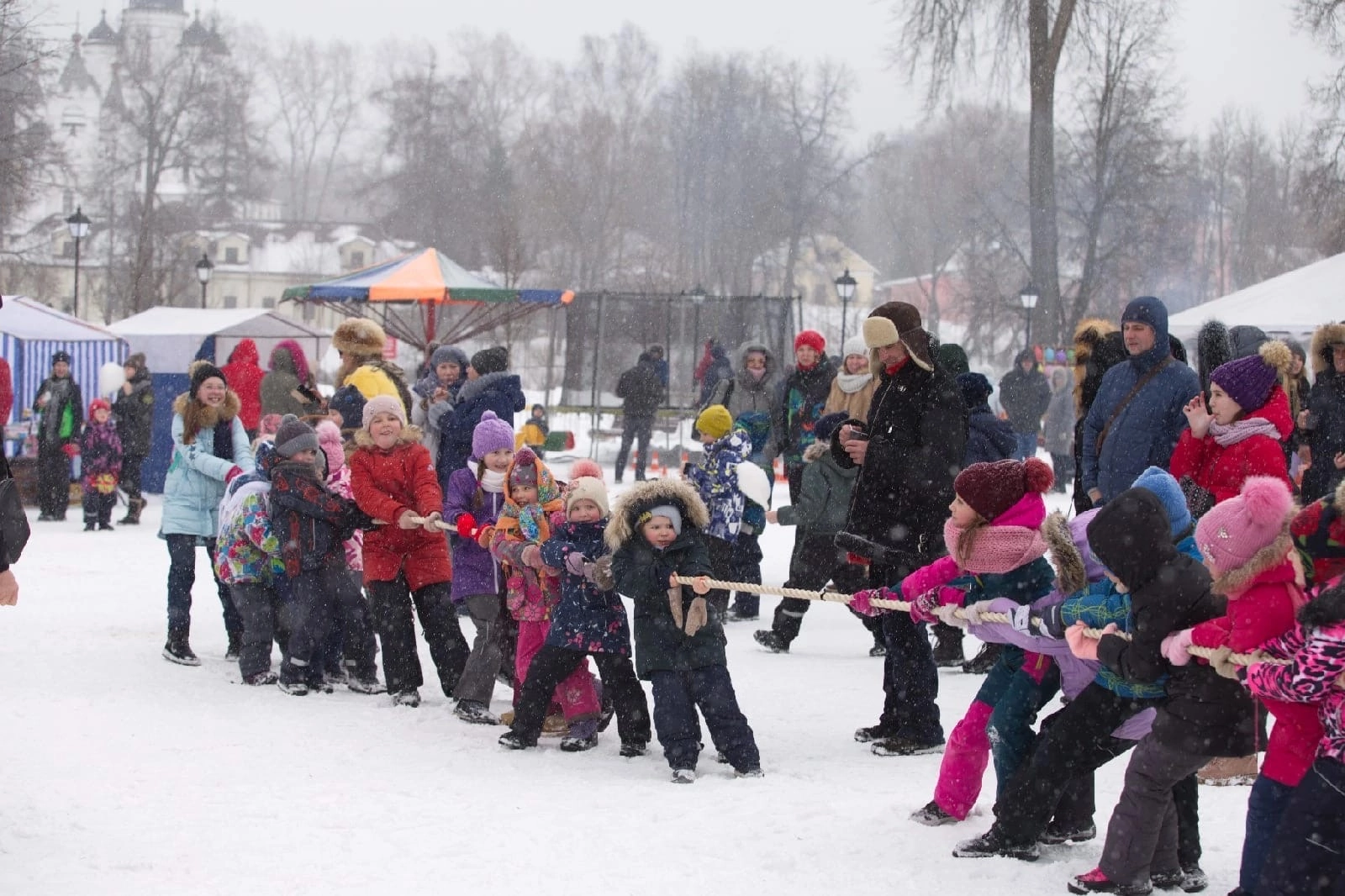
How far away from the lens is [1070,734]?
4.60 metres

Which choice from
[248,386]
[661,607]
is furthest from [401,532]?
[248,386]

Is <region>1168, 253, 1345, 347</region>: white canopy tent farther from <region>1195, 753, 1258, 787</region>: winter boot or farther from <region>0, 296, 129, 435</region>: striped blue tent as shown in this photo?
<region>0, 296, 129, 435</region>: striped blue tent

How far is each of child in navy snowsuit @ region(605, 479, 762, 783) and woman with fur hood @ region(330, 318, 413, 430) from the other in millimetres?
3176

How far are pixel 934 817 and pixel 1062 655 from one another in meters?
0.75

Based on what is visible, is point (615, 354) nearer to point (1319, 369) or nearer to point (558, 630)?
point (1319, 369)

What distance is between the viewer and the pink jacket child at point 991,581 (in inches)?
198

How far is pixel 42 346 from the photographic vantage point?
743 inches

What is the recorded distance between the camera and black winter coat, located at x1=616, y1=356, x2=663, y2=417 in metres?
19.5

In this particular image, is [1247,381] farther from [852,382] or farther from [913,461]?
[852,382]

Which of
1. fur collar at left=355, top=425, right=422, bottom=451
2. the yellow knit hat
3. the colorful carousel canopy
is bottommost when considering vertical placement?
fur collar at left=355, top=425, right=422, bottom=451

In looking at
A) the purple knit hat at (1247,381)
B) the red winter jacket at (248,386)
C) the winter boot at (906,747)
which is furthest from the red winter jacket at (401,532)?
the red winter jacket at (248,386)

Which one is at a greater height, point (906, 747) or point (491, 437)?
point (491, 437)

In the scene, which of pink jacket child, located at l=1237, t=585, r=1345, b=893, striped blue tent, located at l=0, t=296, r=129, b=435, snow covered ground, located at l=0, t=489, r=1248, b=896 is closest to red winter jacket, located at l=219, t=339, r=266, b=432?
striped blue tent, located at l=0, t=296, r=129, b=435

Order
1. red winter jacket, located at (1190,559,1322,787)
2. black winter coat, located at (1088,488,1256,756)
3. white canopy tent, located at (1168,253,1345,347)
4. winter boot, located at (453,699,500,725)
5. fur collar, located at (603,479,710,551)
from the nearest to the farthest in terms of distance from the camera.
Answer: red winter jacket, located at (1190,559,1322,787) → black winter coat, located at (1088,488,1256,756) → fur collar, located at (603,479,710,551) → winter boot, located at (453,699,500,725) → white canopy tent, located at (1168,253,1345,347)
